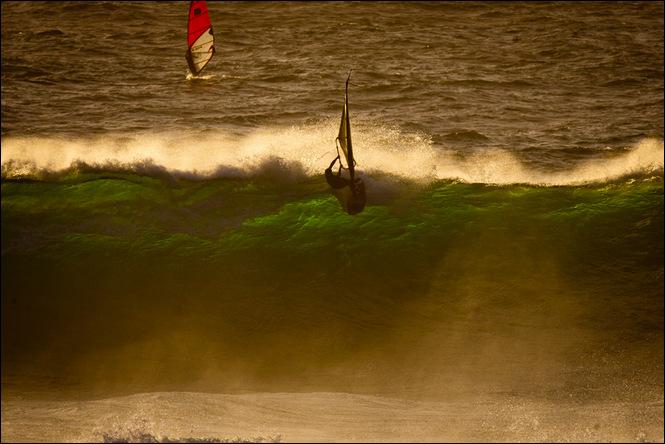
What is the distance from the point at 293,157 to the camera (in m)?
12.4

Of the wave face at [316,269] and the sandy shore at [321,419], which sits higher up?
the sandy shore at [321,419]

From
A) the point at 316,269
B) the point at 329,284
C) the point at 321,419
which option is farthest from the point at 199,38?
the point at 321,419

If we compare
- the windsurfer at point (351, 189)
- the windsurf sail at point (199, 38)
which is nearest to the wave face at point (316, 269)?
the windsurfer at point (351, 189)

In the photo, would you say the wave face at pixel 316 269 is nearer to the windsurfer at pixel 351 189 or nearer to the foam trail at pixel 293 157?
the foam trail at pixel 293 157

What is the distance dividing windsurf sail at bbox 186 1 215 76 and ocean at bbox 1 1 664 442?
36 cm

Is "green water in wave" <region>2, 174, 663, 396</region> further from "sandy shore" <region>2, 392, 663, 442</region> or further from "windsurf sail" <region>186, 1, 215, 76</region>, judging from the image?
"windsurf sail" <region>186, 1, 215, 76</region>

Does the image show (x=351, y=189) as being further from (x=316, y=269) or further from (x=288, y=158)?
(x=288, y=158)

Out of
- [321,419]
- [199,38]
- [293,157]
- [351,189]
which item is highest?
[351,189]

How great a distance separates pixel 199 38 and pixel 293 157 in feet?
20.0

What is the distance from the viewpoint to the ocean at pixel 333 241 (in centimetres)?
762

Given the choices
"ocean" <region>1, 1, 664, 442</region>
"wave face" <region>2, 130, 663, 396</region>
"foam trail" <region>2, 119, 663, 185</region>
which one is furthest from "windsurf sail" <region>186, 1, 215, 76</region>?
"wave face" <region>2, 130, 663, 396</region>

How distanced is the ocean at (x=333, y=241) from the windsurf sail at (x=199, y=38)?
364 mm

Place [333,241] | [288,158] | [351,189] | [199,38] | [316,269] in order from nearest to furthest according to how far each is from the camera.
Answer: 1. [351,189]
2. [316,269]
3. [333,241]
4. [288,158]
5. [199,38]

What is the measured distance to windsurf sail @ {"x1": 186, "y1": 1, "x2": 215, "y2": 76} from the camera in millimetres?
16766
